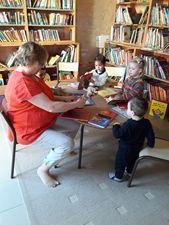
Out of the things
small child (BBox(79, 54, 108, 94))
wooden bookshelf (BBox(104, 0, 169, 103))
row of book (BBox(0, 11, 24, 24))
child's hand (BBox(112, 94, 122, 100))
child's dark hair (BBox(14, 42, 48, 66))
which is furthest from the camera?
row of book (BBox(0, 11, 24, 24))

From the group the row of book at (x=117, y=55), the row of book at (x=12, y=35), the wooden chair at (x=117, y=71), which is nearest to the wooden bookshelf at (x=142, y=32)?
the row of book at (x=117, y=55)

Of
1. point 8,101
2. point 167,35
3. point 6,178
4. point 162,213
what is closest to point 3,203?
point 6,178

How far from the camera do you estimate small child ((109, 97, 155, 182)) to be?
5.13 ft

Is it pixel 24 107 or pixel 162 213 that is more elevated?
pixel 24 107

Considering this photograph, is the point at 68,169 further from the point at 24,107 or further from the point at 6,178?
the point at 24,107

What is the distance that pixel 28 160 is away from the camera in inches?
82.3

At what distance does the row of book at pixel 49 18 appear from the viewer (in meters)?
3.33

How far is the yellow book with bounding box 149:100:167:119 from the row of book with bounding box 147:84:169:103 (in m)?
1.06

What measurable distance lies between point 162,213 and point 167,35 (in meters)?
2.46

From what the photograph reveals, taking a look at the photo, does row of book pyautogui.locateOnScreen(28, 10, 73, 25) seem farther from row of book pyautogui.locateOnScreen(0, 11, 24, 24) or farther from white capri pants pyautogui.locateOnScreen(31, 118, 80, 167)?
white capri pants pyautogui.locateOnScreen(31, 118, 80, 167)

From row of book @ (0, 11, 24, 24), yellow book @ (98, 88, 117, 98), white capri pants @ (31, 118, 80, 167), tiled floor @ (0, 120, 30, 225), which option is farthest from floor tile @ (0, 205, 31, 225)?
row of book @ (0, 11, 24, 24)

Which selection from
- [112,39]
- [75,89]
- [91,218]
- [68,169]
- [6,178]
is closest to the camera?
[91,218]

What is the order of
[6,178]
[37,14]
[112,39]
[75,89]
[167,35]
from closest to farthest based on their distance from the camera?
[6,178]
[75,89]
[167,35]
[37,14]
[112,39]

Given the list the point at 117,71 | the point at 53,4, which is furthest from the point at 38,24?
the point at 117,71
